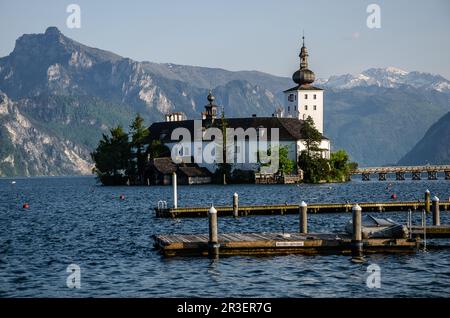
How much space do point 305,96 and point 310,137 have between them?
26.3m

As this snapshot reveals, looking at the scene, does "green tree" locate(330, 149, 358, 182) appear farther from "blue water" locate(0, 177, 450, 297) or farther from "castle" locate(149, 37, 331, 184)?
"blue water" locate(0, 177, 450, 297)

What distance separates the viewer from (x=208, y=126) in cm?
18162

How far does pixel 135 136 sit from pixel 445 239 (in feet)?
419

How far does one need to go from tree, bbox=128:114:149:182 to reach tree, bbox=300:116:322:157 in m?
35.9

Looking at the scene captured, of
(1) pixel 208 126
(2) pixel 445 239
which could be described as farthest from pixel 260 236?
(1) pixel 208 126

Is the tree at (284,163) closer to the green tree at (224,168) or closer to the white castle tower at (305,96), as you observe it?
the green tree at (224,168)

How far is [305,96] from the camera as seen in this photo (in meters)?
191

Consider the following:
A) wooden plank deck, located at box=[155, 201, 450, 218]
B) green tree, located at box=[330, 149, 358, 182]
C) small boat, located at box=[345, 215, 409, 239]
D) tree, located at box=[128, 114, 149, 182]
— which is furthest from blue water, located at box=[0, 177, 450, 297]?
green tree, located at box=[330, 149, 358, 182]

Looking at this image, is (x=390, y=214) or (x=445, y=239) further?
(x=390, y=214)

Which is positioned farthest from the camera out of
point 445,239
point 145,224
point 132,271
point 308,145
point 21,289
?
point 308,145

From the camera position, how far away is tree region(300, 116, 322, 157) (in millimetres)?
167125

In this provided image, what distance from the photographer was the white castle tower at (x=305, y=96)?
190500mm

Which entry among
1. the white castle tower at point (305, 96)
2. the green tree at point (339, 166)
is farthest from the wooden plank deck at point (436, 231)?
the white castle tower at point (305, 96)
